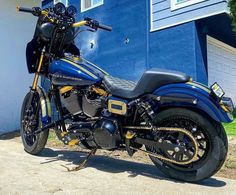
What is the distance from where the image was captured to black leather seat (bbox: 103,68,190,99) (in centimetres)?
373

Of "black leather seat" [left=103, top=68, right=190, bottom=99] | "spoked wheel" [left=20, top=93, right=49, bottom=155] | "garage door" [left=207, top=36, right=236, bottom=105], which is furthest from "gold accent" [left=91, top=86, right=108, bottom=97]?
"garage door" [left=207, top=36, right=236, bottom=105]

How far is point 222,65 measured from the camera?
34.2 ft

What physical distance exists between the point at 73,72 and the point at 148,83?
3.45 ft

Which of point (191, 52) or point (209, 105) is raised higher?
point (191, 52)

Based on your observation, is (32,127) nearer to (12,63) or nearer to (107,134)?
(107,134)

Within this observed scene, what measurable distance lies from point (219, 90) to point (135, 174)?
1270 mm

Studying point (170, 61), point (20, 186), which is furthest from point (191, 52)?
point (20, 186)

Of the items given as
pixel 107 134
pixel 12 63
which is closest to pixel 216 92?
pixel 107 134

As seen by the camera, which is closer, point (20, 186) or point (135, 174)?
point (20, 186)

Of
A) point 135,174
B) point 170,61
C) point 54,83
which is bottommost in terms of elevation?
point 135,174

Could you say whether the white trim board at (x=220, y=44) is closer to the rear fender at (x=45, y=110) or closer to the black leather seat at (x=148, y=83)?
the rear fender at (x=45, y=110)

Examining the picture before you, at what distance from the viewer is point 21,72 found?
8781 mm

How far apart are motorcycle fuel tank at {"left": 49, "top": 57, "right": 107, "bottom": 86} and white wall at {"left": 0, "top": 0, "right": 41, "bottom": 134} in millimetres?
3823

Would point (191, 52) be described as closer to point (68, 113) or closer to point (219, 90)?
point (68, 113)
